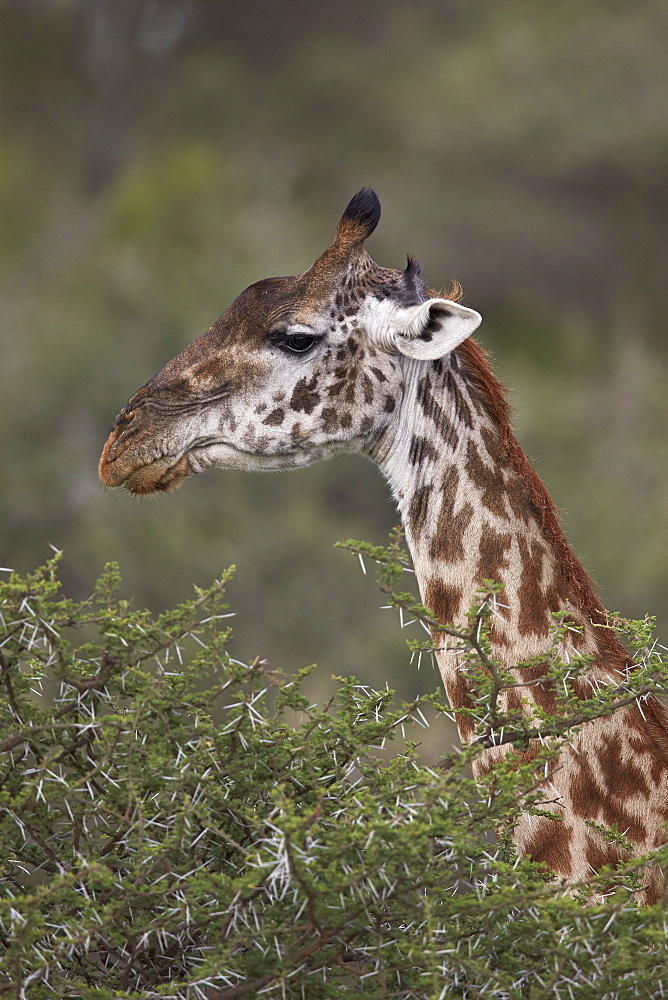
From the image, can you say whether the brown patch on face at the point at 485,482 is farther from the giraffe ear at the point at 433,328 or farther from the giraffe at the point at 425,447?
the giraffe ear at the point at 433,328

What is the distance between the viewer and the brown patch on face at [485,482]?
11.2ft

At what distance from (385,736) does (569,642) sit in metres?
0.77

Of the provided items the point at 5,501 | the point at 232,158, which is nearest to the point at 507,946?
the point at 5,501

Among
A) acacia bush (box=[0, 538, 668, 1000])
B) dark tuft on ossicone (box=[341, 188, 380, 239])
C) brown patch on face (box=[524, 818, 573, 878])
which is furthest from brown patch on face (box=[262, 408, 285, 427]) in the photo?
brown patch on face (box=[524, 818, 573, 878])

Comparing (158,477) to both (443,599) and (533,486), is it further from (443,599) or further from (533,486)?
(533,486)

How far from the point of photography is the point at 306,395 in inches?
142

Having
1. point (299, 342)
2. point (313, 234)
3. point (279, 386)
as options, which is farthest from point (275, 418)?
point (313, 234)

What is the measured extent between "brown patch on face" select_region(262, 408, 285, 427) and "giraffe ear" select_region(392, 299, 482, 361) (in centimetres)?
38

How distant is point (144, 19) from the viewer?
24266 millimetres

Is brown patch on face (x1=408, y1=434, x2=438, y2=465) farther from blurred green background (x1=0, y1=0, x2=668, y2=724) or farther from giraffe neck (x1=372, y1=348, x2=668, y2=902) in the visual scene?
blurred green background (x1=0, y1=0, x2=668, y2=724)

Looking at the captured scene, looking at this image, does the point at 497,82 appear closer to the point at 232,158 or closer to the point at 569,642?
the point at 232,158

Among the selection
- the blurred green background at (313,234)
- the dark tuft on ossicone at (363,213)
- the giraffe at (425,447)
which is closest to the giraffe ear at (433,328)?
the giraffe at (425,447)

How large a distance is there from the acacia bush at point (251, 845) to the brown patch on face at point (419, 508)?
84 centimetres

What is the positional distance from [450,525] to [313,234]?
15734 mm
